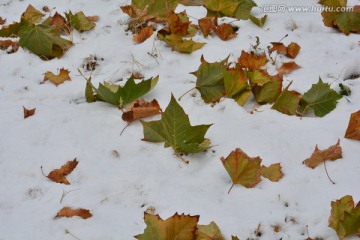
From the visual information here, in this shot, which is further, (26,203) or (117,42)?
(117,42)

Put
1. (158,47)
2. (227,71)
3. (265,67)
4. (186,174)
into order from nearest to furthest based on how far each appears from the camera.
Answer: (186,174), (227,71), (265,67), (158,47)

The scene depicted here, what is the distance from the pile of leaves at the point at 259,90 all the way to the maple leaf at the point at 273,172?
351mm

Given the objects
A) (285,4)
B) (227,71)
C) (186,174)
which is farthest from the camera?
(285,4)

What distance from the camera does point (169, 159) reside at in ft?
5.46

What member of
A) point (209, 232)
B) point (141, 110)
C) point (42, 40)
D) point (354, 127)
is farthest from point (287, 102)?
point (42, 40)

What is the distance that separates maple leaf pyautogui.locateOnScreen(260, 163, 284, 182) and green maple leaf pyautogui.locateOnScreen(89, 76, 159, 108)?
2.25 ft

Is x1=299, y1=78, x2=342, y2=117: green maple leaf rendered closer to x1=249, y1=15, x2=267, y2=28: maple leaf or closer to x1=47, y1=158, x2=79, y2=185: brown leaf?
x1=249, y1=15, x2=267, y2=28: maple leaf

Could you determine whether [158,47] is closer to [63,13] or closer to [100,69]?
[100,69]

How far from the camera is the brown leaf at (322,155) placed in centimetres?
A: 157

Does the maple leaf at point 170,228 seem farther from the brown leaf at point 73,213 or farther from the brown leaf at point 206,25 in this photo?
the brown leaf at point 206,25

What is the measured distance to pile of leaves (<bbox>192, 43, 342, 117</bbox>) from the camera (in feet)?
5.93

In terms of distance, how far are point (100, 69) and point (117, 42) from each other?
279 millimetres

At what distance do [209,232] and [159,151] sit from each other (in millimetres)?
477

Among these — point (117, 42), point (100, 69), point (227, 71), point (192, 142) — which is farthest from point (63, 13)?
point (192, 142)
